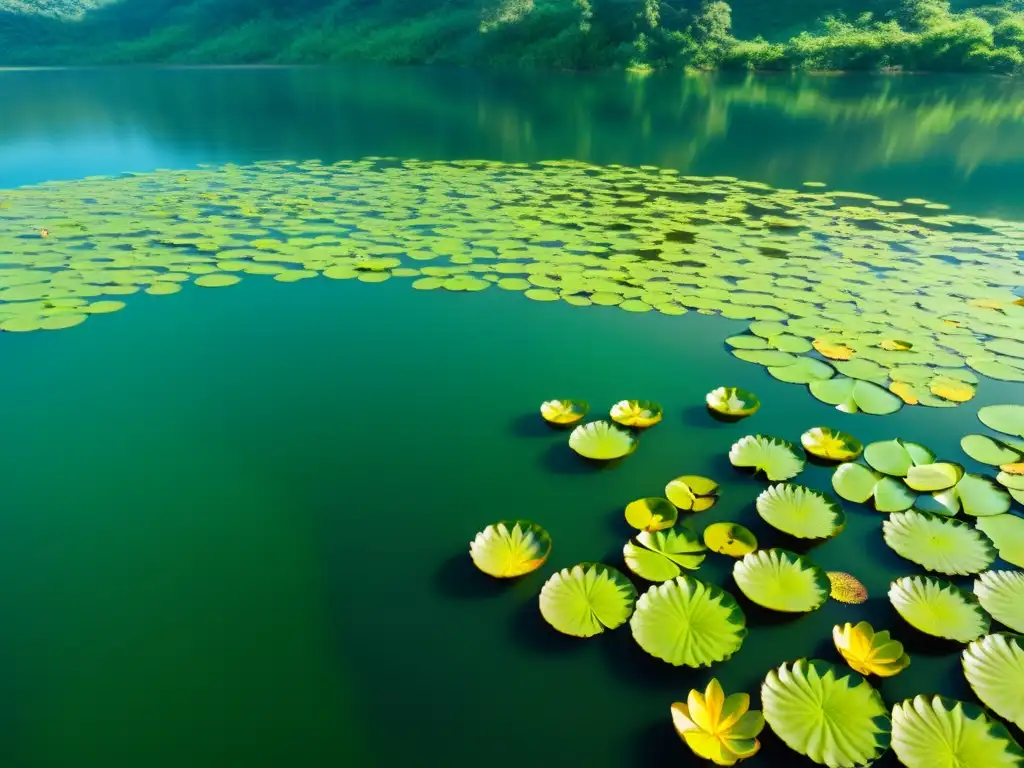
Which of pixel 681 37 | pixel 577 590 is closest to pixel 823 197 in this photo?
pixel 577 590

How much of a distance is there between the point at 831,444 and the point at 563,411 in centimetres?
102

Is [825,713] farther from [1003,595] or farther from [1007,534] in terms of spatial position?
[1007,534]

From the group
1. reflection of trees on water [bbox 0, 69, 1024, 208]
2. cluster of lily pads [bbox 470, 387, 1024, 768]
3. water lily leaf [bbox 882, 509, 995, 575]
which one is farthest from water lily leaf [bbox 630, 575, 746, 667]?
reflection of trees on water [bbox 0, 69, 1024, 208]

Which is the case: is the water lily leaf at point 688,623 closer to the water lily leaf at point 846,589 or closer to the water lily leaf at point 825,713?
the water lily leaf at point 825,713

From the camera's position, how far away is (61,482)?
6.59 feet

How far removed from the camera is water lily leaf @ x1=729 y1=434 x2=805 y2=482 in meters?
2.02

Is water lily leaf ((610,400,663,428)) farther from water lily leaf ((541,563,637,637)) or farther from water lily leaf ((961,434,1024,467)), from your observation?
water lily leaf ((961,434,1024,467))

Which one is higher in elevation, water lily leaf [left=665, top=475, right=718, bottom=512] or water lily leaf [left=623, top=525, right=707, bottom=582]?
water lily leaf [left=623, top=525, right=707, bottom=582]

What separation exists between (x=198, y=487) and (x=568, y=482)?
1310 mm

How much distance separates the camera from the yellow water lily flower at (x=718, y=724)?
3.87 feet

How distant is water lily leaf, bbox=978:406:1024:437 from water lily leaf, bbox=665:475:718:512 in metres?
1.21

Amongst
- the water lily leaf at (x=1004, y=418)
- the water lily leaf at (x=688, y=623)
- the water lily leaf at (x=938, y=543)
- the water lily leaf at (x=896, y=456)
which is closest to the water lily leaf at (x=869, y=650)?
the water lily leaf at (x=688, y=623)

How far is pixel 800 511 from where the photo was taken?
70.7 inches

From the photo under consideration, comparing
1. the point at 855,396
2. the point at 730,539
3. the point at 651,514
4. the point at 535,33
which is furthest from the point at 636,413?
the point at 535,33
